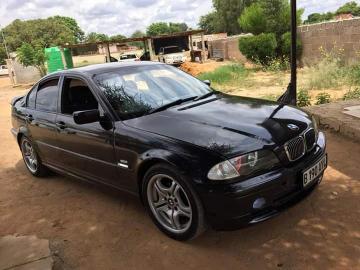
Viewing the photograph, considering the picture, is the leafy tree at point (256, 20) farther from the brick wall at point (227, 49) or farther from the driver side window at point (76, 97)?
the driver side window at point (76, 97)

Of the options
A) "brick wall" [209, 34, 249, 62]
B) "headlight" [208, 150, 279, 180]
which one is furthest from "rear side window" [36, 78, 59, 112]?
"brick wall" [209, 34, 249, 62]

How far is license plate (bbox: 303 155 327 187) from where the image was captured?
3.69m

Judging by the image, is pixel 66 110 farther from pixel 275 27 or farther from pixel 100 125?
pixel 275 27

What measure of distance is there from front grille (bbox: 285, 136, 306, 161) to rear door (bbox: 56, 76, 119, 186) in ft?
5.64

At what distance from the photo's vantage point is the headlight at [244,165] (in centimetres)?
334

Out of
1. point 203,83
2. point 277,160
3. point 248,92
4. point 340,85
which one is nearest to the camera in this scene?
point 277,160

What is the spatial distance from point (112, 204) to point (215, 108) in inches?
68.0

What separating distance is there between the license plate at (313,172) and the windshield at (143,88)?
159 cm

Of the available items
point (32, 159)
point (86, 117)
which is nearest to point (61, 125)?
point (86, 117)

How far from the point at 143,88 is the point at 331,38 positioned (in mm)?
13832

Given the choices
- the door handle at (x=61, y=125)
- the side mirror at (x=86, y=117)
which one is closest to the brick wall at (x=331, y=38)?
the door handle at (x=61, y=125)

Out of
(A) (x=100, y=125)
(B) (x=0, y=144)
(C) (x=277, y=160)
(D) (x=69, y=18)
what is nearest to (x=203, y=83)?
(A) (x=100, y=125)

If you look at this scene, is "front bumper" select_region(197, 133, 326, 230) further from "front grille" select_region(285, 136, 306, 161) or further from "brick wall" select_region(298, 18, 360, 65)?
"brick wall" select_region(298, 18, 360, 65)

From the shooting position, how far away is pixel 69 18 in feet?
349
